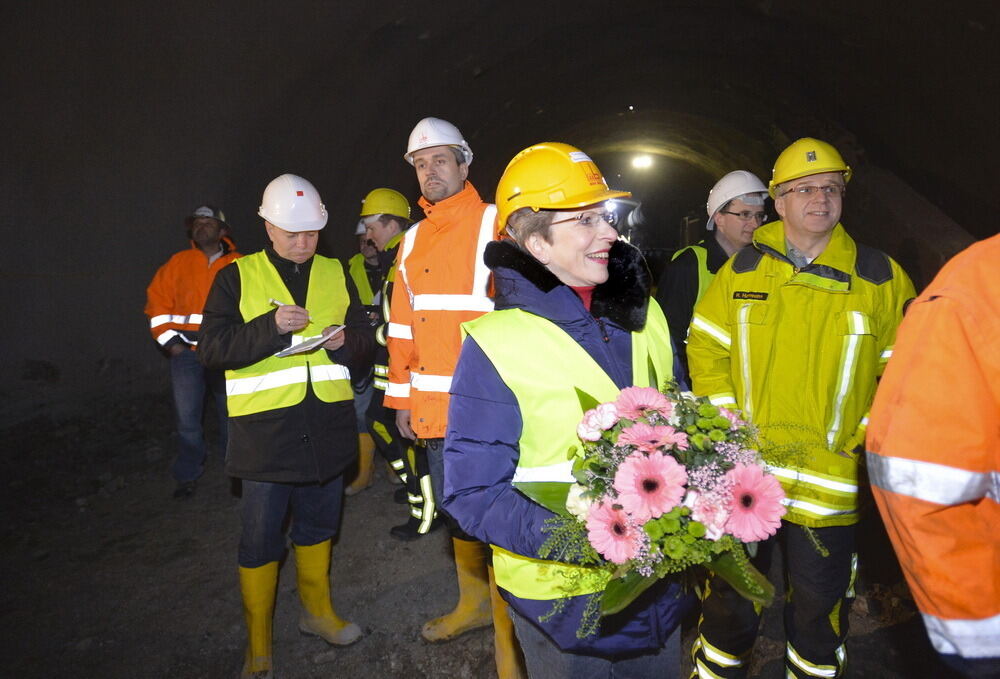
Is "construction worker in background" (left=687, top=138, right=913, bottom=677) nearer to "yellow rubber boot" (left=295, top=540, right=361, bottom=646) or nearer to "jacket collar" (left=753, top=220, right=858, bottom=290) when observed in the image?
"jacket collar" (left=753, top=220, right=858, bottom=290)

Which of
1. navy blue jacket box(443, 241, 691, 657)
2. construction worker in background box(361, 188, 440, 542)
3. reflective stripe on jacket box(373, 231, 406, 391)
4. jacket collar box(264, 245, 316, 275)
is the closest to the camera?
navy blue jacket box(443, 241, 691, 657)

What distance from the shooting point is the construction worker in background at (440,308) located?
325 cm

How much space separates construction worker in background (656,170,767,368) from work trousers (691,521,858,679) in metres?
1.46

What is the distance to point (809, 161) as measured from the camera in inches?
114

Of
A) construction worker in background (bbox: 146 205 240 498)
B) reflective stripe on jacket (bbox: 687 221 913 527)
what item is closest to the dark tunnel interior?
construction worker in background (bbox: 146 205 240 498)

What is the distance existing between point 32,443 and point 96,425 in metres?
0.67

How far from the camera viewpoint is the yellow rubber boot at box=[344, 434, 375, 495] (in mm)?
5844

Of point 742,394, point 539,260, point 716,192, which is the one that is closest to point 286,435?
point 539,260

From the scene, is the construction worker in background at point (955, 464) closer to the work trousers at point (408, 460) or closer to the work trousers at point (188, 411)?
the work trousers at point (408, 460)

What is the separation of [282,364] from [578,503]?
213cm

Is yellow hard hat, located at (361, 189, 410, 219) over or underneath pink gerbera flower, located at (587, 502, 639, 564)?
over

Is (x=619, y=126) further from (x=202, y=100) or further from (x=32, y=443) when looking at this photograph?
(x=32, y=443)

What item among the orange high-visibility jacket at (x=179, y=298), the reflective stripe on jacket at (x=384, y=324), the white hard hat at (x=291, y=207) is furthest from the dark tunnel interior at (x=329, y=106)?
the white hard hat at (x=291, y=207)

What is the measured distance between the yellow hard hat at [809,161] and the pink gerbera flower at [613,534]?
209 cm
